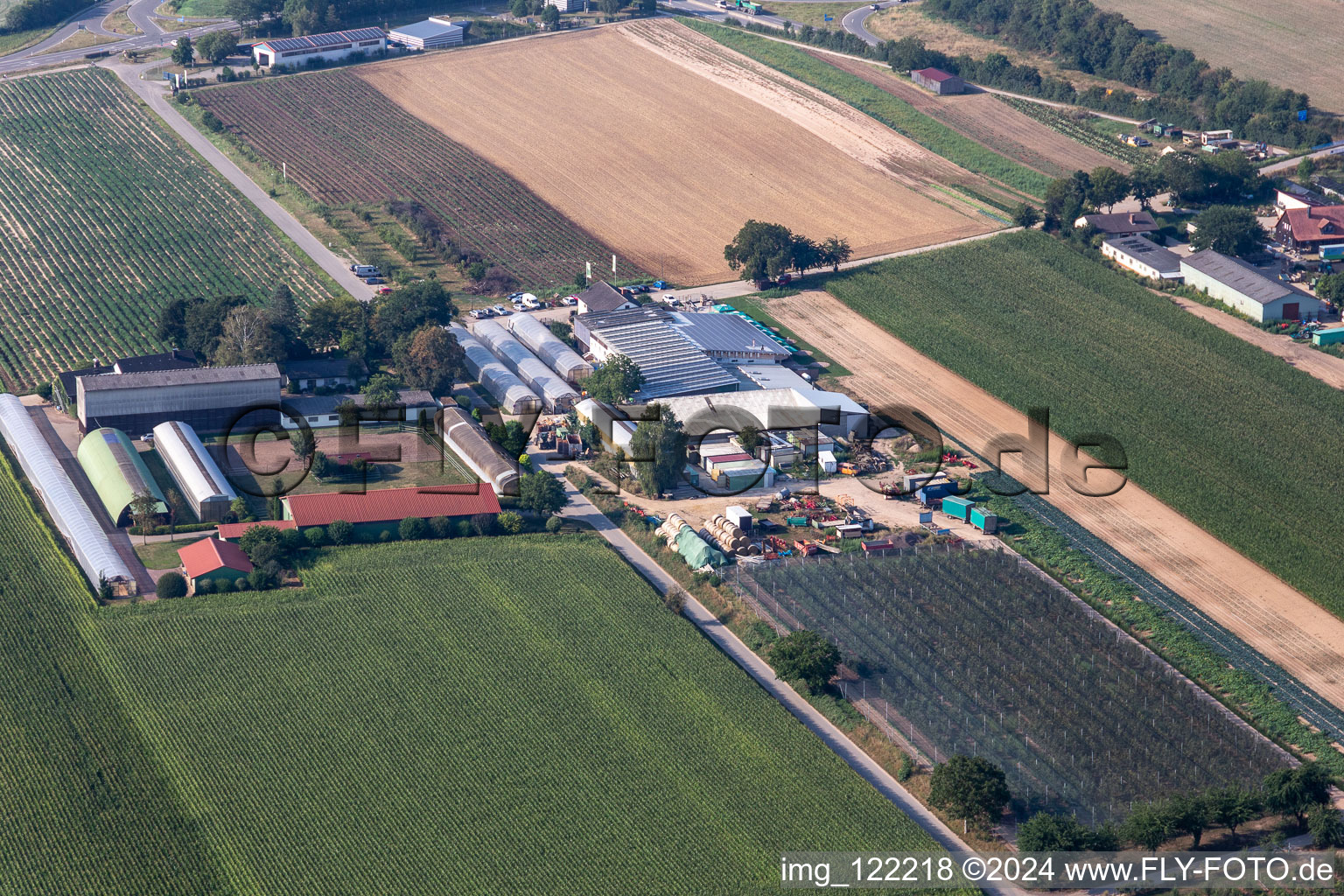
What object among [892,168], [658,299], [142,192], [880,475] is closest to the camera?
[880,475]

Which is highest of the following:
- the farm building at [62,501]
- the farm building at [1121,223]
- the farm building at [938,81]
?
the farm building at [938,81]

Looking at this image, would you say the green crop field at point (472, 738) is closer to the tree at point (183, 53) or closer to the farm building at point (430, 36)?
the tree at point (183, 53)

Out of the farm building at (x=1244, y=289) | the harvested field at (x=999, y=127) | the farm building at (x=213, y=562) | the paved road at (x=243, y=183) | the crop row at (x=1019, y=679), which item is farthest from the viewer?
the harvested field at (x=999, y=127)

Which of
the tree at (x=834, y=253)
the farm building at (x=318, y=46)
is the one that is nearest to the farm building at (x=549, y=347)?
the tree at (x=834, y=253)

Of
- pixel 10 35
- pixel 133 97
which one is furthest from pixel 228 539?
pixel 10 35

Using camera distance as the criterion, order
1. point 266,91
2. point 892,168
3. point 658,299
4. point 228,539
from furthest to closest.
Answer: point 266,91 → point 892,168 → point 658,299 → point 228,539

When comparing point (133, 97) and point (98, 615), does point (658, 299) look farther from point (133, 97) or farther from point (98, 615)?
point (133, 97)

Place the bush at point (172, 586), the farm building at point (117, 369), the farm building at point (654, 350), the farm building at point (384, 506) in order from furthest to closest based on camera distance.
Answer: the farm building at point (654, 350), the farm building at point (117, 369), the farm building at point (384, 506), the bush at point (172, 586)
